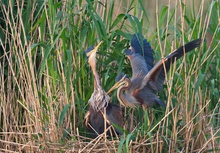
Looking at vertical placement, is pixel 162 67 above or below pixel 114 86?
above

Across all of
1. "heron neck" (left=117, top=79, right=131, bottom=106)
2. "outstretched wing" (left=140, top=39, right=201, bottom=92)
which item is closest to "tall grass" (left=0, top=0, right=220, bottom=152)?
"outstretched wing" (left=140, top=39, right=201, bottom=92)

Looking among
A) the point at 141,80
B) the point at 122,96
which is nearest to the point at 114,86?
the point at 122,96

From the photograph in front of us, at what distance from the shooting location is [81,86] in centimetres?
425

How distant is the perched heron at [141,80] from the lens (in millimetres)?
3953

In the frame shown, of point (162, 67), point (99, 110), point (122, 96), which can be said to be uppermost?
point (162, 67)

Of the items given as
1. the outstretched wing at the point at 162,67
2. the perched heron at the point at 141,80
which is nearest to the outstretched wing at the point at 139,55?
the perched heron at the point at 141,80

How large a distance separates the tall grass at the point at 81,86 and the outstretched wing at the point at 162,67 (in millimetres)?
68

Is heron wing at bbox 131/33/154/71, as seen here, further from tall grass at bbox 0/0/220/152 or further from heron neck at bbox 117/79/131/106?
heron neck at bbox 117/79/131/106

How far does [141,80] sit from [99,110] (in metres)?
0.35

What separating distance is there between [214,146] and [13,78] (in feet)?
5.02

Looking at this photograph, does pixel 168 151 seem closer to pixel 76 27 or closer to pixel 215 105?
pixel 215 105

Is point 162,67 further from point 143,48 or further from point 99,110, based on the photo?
point 99,110

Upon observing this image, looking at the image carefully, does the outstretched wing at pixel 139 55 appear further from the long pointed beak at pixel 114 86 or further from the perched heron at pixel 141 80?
the long pointed beak at pixel 114 86

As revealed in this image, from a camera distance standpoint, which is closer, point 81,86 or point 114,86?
point 114,86
